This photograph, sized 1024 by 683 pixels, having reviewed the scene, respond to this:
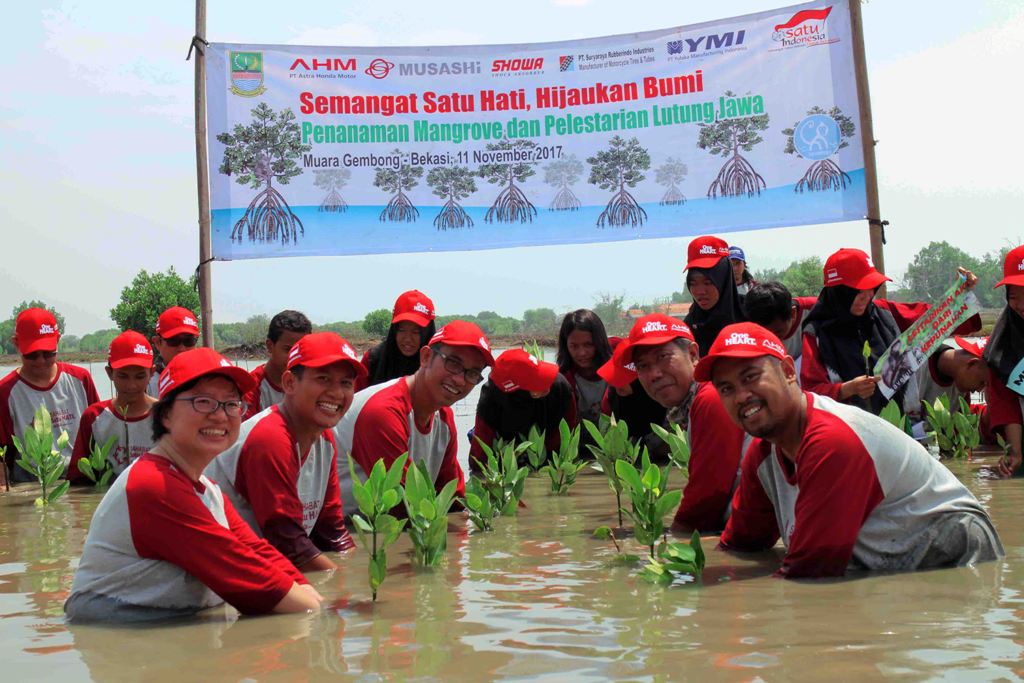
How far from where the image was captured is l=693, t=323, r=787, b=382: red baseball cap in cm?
383

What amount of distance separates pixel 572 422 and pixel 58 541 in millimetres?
3210

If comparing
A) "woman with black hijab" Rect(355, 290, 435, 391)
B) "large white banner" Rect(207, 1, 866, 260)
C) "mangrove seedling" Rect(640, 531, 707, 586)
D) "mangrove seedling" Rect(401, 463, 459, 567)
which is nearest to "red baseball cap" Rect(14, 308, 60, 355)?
"large white banner" Rect(207, 1, 866, 260)

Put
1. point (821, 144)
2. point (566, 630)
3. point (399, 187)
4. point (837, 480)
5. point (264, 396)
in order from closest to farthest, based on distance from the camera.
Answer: point (566, 630) → point (837, 480) → point (264, 396) → point (821, 144) → point (399, 187)

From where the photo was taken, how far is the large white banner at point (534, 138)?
7.95m

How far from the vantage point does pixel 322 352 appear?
449cm

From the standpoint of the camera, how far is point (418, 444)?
18.0 feet

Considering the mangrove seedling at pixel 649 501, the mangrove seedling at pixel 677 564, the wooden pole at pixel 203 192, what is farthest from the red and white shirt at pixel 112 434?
the mangrove seedling at pixel 677 564

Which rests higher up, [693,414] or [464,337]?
[464,337]

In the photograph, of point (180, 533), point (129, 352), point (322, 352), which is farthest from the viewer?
point (129, 352)

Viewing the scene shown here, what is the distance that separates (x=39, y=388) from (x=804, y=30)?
587cm

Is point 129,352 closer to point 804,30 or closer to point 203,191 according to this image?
point 203,191

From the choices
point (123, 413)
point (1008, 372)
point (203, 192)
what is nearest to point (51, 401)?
point (123, 413)

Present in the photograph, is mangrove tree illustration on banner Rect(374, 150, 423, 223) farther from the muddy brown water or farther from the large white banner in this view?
the muddy brown water

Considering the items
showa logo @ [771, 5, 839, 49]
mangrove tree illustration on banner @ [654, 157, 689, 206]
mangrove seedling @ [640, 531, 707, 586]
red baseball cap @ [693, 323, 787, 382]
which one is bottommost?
mangrove seedling @ [640, 531, 707, 586]
